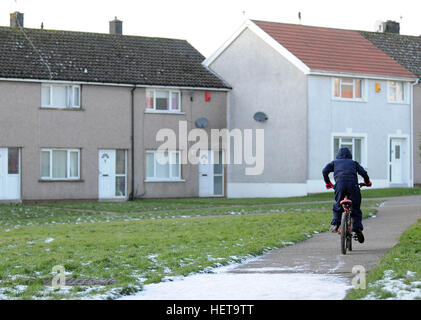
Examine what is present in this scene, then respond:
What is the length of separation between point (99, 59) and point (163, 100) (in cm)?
321

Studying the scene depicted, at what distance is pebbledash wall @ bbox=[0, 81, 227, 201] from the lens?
3400cm

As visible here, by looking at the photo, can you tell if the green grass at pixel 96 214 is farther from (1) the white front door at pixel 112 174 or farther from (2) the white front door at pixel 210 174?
(2) the white front door at pixel 210 174

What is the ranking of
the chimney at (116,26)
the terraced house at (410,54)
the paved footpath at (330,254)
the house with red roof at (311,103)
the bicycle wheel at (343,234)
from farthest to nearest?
the chimney at (116,26)
the terraced house at (410,54)
the house with red roof at (311,103)
the bicycle wheel at (343,234)
the paved footpath at (330,254)

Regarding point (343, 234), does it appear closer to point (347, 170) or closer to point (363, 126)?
point (347, 170)

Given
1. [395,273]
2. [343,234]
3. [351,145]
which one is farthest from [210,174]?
[395,273]

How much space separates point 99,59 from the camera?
3662cm

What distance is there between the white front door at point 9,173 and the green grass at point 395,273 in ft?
71.5

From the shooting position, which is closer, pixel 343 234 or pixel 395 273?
pixel 395 273

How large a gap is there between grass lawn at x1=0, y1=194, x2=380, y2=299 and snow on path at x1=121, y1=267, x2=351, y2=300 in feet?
1.31

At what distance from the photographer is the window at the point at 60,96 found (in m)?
34.6

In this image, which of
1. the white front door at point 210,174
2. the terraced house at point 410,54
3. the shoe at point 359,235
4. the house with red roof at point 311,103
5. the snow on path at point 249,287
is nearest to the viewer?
the snow on path at point 249,287

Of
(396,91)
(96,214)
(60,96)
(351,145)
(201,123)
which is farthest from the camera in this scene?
(396,91)

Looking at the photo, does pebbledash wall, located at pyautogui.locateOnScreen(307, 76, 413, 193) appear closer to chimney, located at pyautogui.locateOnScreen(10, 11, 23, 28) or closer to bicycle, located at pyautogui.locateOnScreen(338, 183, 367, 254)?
chimney, located at pyautogui.locateOnScreen(10, 11, 23, 28)

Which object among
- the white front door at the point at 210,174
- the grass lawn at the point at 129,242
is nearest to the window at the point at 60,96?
the white front door at the point at 210,174
